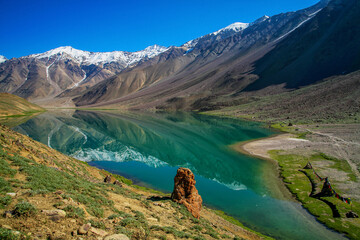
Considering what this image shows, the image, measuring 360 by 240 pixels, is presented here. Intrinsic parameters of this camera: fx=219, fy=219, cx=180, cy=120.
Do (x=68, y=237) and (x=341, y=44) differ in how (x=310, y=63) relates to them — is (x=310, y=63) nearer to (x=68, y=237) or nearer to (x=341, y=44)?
(x=341, y=44)

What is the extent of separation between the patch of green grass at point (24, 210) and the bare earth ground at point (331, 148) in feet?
99.4

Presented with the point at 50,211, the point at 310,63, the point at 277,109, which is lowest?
the point at 50,211

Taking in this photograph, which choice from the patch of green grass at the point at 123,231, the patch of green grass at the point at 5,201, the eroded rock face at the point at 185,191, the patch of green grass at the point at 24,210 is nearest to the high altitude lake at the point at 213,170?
the eroded rock face at the point at 185,191

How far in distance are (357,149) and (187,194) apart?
42653 millimetres

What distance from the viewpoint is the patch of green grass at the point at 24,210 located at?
7.86m

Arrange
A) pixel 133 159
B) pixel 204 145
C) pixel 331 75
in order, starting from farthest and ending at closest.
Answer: pixel 331 75 → pixel 204 145 → pixel 133 159

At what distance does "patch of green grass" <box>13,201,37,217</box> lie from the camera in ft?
25.8

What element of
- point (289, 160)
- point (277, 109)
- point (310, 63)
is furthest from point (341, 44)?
point (289, 160)

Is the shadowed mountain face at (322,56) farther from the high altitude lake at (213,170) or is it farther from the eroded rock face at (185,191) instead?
the eroded rock face at (185,191)

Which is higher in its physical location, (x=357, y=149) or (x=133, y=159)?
(x=357, y=149)

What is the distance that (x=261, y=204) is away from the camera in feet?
86.0

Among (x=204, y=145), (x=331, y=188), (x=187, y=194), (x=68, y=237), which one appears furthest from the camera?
(x=204, y=145)

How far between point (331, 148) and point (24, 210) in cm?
5394

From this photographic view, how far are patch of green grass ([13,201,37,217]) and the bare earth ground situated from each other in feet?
99.4
